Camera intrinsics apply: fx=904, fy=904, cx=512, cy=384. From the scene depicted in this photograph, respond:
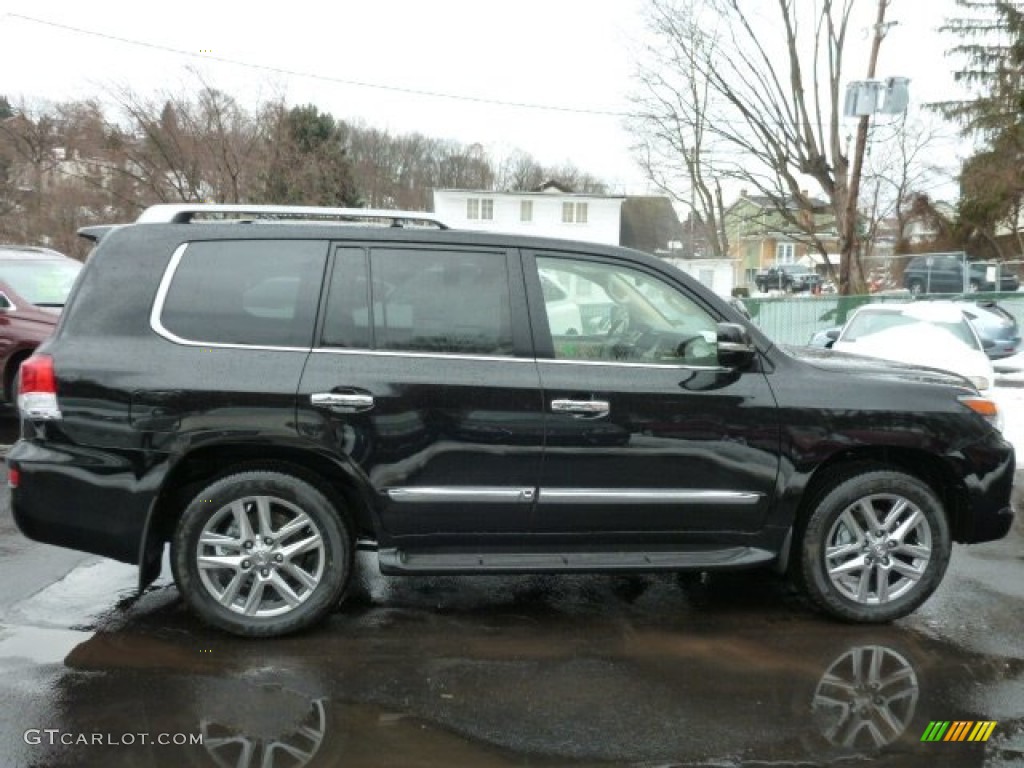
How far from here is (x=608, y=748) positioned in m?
3.20

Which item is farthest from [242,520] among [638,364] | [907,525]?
[907,525]

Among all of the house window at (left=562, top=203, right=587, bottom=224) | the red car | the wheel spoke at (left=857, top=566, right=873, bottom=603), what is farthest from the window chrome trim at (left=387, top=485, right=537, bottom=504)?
the house window at (left=562, top=203, right=587, bottom=224)

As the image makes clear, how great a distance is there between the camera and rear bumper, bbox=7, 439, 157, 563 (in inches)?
152

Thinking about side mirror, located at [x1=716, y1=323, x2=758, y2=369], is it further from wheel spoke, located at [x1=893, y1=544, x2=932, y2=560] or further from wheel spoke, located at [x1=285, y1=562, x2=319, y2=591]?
wheel spoke, located at [x1=285, y1=562, x2=319, y2=591]

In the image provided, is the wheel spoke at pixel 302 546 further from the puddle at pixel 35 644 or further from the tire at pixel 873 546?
the tire at pixel 873 546

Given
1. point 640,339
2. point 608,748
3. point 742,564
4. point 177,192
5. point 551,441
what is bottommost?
point 608,748

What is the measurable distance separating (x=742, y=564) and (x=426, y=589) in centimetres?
167

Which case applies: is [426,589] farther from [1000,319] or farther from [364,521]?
[1000,319]

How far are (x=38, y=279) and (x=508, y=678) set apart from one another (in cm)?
832

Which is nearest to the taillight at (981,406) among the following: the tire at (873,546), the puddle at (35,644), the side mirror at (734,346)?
the tire at (873,546)

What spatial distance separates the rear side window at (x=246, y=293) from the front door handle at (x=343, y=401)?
0.26 metres

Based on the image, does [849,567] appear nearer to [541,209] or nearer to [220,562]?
[220,562]

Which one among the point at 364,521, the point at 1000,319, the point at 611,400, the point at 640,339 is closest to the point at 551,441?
the point at 611,400

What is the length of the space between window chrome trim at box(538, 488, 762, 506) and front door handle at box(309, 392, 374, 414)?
868 mm
